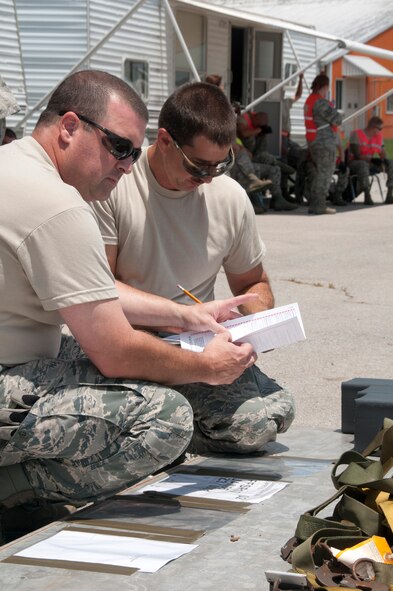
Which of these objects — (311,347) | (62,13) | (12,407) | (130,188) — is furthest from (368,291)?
(62,13)

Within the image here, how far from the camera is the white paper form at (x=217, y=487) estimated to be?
3.53 metres

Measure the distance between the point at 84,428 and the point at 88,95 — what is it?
1006 millimetres

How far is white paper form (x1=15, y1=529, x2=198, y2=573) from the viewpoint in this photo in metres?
2.93

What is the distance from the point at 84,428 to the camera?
322 centimetres

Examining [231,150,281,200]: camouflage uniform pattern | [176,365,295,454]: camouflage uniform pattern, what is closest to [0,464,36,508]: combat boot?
[176,365,295,454]: camouflage uniform pattern

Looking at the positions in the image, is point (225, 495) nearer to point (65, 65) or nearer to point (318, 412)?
point (318, 412)

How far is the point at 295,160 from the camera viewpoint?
59.8 ft

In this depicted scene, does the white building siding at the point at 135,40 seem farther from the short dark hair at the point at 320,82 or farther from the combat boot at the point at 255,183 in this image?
the short dark hair at the point at 320,82

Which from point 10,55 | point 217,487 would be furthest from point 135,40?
point 217,487

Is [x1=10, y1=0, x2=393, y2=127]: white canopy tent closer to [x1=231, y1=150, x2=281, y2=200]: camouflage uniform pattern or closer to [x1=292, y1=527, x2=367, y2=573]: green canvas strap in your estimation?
[x1=231, y1=150, x2=281, y2=200]: camouflage uniform pattern

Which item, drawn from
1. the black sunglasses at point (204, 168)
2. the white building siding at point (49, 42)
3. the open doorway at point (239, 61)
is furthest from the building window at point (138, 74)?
the black sunglasses at point (204, 168)

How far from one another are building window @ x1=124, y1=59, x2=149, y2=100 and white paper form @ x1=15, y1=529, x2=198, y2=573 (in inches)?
512

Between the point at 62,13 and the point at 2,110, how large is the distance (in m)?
Result: 7.49

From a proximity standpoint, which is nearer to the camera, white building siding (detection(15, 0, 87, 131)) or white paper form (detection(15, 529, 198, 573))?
white paper form (detection(15, 529, 198, 573))
